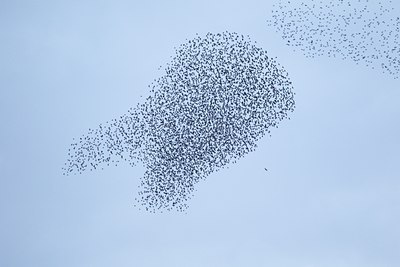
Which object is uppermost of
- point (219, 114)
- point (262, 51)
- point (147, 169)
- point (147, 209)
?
point (262, 51)

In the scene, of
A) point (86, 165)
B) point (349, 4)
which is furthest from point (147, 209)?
point (349, 4)

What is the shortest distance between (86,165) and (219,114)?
10.00 feet

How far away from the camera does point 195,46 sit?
1066 centimetres

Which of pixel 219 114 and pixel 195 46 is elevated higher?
pixel 195 46

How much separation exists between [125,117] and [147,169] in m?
1.22

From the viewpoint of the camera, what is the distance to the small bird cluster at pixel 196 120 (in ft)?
34.1

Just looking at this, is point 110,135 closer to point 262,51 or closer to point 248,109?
point 248,109

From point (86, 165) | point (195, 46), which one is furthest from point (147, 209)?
point (195, 46)

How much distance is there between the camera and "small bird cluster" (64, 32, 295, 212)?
10406 millimetres

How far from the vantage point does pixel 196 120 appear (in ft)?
34.4

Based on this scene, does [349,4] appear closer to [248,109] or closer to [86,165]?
[248,109]

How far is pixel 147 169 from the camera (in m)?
10.5

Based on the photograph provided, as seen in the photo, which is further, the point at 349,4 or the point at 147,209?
the point at 349,4

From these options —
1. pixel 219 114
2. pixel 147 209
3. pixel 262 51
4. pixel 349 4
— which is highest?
pixel 349 4
